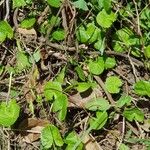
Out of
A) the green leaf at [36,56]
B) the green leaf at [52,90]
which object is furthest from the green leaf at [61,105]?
the green leaf at [36,56]

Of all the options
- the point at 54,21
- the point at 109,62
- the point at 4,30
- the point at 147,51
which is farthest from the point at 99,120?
the point at 4,30

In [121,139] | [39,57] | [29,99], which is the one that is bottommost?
[121,139]

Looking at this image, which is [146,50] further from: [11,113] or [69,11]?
[11,113]

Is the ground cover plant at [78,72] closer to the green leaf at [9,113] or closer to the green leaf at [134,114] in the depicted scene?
the green leaf at [134,114]

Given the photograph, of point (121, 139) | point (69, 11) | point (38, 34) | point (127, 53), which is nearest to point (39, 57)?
point (38, 34)

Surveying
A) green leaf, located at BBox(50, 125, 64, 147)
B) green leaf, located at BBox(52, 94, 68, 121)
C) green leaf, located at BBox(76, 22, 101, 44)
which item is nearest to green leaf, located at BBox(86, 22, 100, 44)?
green leaf, located at BBox(76, 22, 101, 44)
